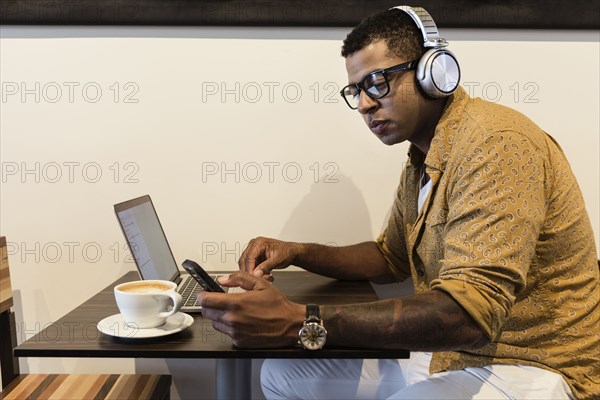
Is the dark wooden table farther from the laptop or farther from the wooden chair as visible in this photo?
the wooden chair

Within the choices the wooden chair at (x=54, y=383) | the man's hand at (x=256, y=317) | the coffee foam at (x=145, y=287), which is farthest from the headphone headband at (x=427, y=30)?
the wooden chair at (x=54, y=383)

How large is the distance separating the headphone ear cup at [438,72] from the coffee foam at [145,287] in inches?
23.7

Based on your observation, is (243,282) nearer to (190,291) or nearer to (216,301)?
(216,301)

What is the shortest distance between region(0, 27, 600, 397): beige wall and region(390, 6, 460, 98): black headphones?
1.56 feet

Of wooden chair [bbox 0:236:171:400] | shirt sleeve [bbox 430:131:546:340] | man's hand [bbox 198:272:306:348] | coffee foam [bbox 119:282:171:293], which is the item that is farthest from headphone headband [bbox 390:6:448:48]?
wooden chair [bbox 0:236:171:400]

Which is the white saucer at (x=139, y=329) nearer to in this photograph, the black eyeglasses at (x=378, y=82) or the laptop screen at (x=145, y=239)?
the laptop screen at (x=145, y=239)

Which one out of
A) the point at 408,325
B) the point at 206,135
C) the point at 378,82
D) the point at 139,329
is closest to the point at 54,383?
the point at 139,329

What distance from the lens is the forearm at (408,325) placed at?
79cm

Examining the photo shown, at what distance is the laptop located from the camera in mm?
1071

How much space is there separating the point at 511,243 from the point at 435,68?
0.35 meters

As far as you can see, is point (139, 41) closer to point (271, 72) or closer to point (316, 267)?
point (271, 72)

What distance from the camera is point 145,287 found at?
0.92m


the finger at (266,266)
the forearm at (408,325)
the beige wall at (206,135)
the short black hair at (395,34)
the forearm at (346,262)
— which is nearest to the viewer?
the forearm at (408,325)

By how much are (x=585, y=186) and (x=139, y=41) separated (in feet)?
4.35
